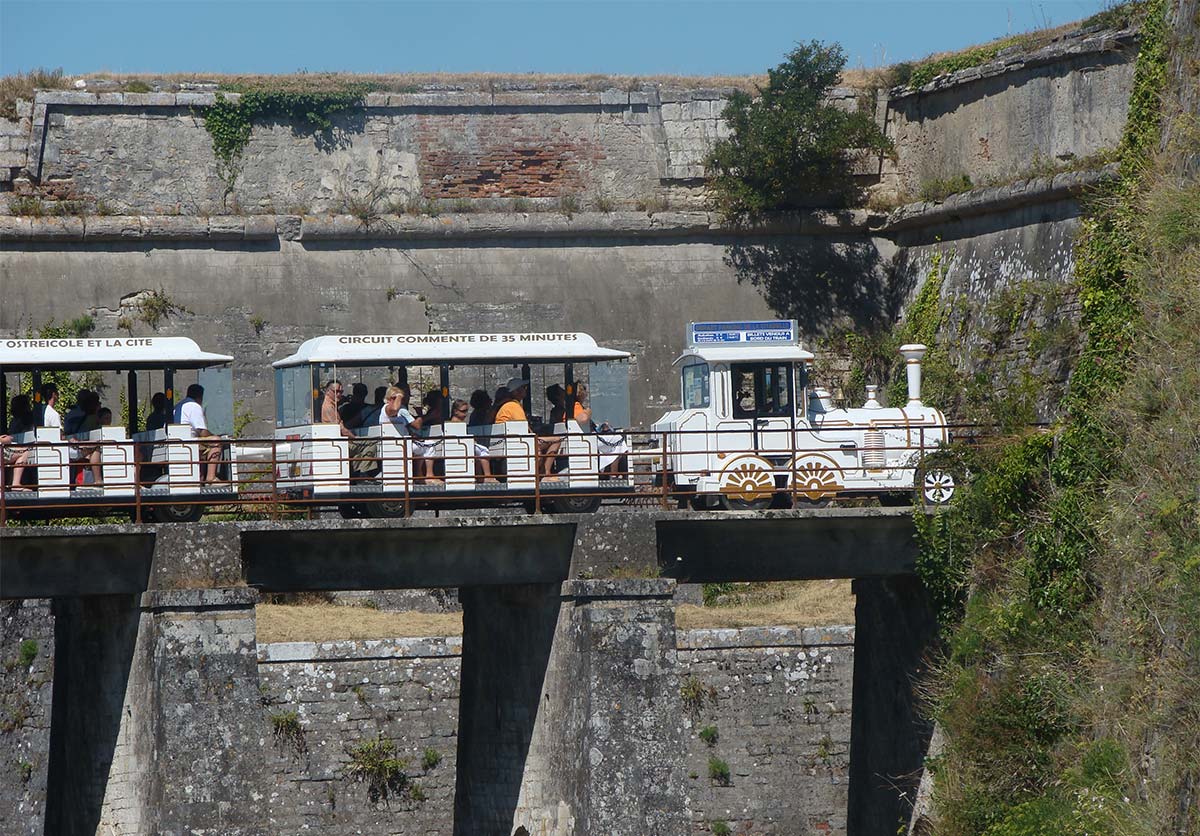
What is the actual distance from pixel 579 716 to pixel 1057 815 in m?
5.29

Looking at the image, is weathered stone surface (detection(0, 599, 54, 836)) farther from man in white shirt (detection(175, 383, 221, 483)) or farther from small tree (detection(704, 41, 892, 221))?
small tree (detection(704, 41, 892, 221))

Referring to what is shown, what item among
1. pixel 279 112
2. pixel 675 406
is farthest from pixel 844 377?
pixel 279 112

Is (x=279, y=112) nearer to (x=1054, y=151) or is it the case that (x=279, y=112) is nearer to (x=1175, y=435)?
(x=1054, y=151)

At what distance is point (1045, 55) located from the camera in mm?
27516

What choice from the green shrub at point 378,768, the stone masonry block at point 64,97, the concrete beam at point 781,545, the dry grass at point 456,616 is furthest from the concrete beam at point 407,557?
the stone masonry block at point 64,97

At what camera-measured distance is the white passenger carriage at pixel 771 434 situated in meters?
22.8

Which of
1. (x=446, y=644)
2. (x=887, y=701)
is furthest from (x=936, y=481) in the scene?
(x=446, y=644)

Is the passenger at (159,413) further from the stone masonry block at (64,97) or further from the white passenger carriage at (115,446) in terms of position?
the stone masonry block at (64,97)

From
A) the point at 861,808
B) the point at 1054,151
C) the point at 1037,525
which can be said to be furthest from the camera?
the point at 1054,151

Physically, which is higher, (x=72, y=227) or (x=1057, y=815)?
(x=72, y=227)

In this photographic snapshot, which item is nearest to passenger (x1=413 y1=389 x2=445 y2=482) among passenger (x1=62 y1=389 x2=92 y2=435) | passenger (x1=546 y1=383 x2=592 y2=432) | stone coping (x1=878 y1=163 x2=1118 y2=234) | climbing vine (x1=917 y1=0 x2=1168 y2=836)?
passenger (x1=546 y1=383 x2=592 y2=432)

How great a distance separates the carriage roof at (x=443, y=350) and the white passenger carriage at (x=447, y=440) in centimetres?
1

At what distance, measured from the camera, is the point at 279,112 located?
30312 millimetres

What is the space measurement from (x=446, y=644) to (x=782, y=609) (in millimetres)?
5848
